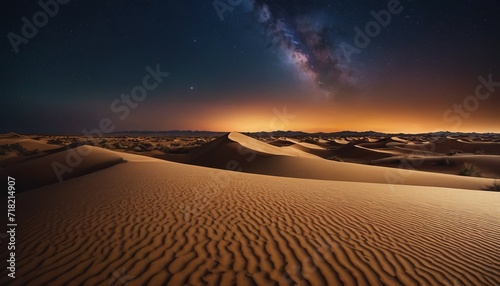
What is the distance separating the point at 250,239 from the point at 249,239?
0.07 ft

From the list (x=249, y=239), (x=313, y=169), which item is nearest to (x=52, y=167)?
(x=249, y=239)

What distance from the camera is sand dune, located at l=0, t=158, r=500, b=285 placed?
3.64 meters

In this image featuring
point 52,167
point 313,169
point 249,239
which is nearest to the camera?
point 249,239

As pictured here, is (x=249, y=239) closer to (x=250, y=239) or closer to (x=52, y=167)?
(x=250, y=239)

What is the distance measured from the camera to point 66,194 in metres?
8.33

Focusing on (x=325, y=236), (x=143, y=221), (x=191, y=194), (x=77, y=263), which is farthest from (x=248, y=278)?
(x=191, y=194)

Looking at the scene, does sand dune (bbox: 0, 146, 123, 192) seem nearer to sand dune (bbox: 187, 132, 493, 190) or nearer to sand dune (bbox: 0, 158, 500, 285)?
sand dune (bbox: 0, 158, 500, 285)

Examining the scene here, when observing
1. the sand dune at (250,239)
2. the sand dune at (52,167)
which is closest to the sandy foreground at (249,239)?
the sand dune at (250,239)

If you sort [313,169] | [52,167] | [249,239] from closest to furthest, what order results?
[249,239], [52,167], [313,169]

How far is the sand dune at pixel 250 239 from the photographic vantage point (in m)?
3.64

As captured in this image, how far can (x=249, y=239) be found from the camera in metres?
4.84

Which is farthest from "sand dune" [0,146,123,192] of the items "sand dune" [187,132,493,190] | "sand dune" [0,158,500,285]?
"sand dune" [187,132,493,190]

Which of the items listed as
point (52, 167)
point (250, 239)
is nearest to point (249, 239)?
point (250, 239)

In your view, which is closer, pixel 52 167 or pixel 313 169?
pixel 52 167
